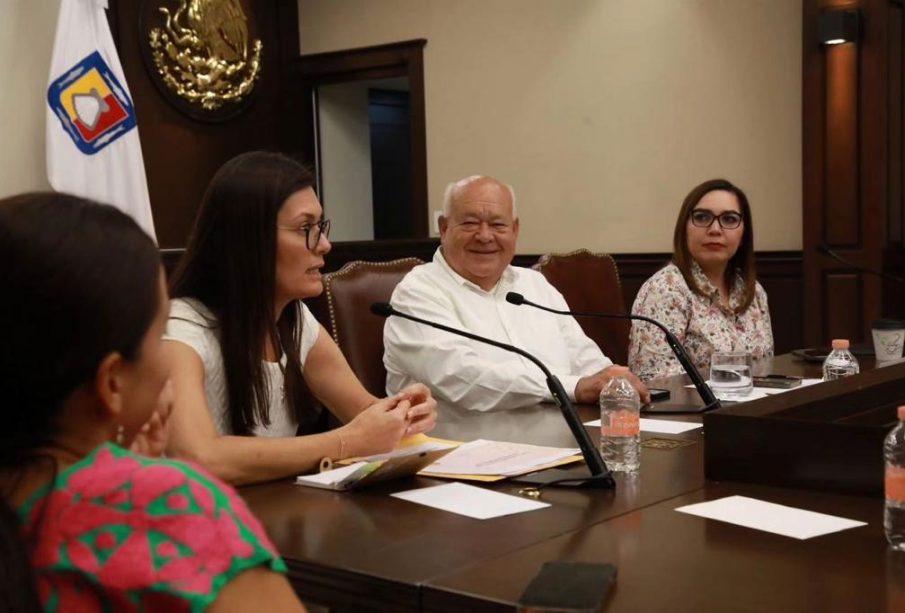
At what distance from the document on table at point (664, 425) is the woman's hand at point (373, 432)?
1.58ft

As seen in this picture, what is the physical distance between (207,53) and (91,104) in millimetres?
1124

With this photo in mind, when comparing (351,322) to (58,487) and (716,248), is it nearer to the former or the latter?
(716,248)

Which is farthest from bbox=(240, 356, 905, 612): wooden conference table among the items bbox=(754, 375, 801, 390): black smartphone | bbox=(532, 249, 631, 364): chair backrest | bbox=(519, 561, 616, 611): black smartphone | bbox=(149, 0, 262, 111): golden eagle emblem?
bbox=(149, 0, 262, 111): golden eagle emblem

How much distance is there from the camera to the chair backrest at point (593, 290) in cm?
378

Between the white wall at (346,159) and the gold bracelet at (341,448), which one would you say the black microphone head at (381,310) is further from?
the white wall at (346,159)

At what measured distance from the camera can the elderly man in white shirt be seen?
8.90 feet

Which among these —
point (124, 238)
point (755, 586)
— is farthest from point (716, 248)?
point (124, 238)

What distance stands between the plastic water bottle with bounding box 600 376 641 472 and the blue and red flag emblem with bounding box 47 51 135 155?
362 centimetres

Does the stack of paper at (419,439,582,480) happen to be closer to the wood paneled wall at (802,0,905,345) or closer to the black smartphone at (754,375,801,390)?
the black smartphone at (754,375,801,390)

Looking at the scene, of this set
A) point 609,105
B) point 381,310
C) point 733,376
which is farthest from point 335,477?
point 609,105

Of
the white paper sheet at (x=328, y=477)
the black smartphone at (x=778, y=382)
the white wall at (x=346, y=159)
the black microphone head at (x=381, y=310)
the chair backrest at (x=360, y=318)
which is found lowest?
the black smartphone at (x=778, y=382)

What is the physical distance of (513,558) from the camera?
1.34 metres

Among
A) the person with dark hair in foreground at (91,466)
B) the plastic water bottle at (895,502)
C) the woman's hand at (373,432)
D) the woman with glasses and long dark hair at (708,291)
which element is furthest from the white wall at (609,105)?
the person with dark hair in foreground at (91,466)

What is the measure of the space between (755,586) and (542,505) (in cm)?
45
